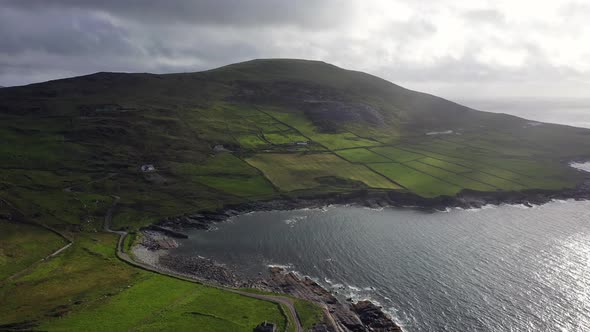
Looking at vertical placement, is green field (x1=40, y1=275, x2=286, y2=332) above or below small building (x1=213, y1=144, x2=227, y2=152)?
below

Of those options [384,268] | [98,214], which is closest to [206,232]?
[98,214]

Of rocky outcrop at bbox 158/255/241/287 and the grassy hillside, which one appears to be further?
rocky outcrop at bbox 158/255/241/287

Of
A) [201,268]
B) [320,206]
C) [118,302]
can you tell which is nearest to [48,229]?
[201,268]

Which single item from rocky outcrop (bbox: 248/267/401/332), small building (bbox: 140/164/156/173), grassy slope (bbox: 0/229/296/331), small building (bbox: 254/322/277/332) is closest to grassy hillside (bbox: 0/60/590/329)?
grassy slope (bbox: 0/229/296/331)

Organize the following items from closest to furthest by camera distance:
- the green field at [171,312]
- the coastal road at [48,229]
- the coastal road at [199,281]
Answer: the green field at [171,312] → the coastal road at [199,281] → the coastal road at [48,229]

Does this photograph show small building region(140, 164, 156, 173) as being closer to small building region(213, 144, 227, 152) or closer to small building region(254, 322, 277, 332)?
small building region(213, 144, 227, 152)

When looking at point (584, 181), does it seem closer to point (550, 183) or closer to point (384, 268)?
point (550, 183)

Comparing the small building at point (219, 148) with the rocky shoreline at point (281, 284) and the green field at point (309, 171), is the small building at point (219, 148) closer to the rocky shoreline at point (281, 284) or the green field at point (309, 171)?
the green field at point (309, 171)

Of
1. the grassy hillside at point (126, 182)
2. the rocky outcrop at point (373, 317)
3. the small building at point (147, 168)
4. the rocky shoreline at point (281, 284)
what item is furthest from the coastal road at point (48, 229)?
the rocky outcrop at point (373, 317)
